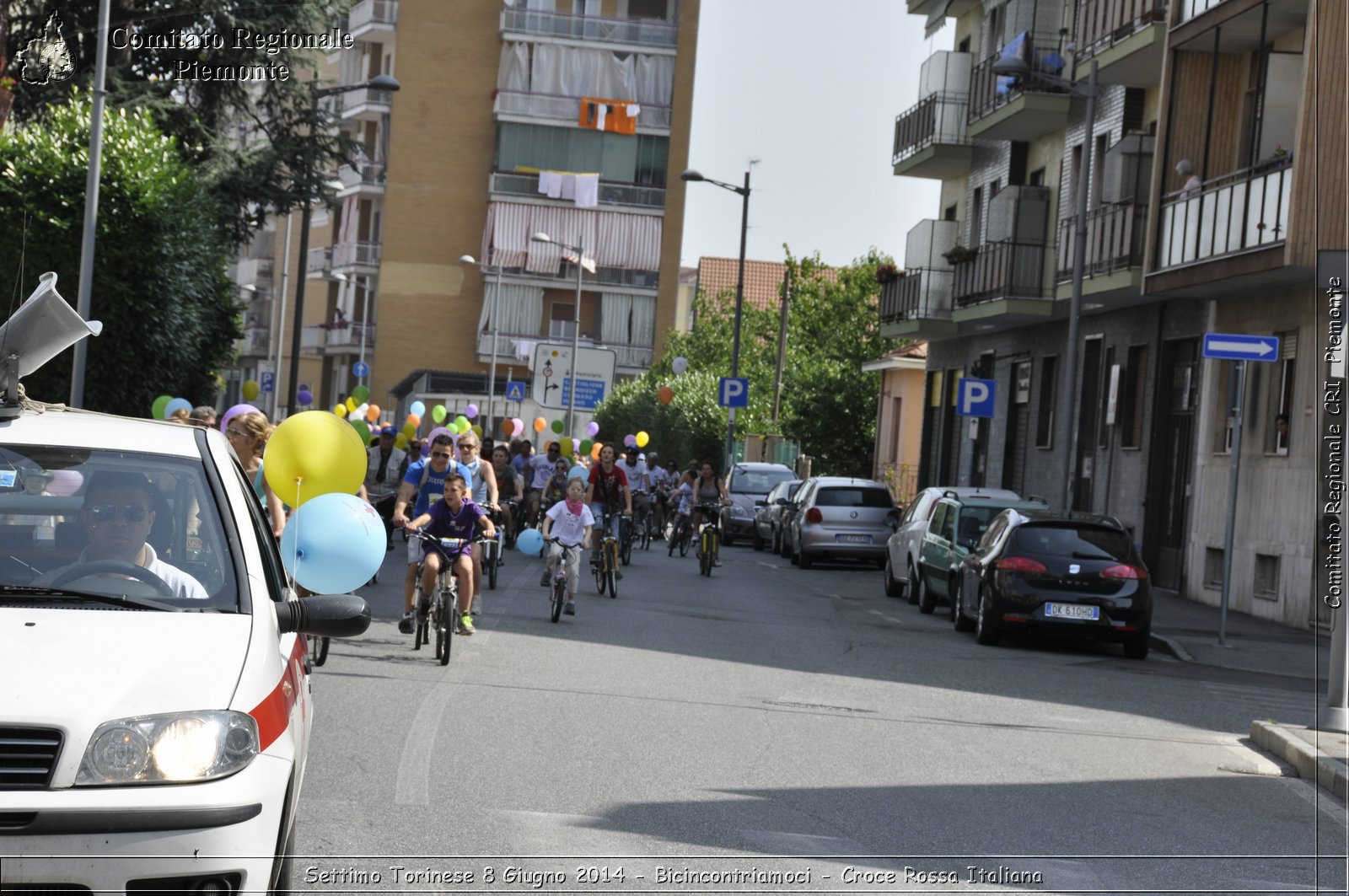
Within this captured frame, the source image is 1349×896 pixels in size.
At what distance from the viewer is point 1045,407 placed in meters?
36.3

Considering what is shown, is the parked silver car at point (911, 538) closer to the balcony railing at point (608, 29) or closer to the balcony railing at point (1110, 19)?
the balcony railing at point (1110, 19)

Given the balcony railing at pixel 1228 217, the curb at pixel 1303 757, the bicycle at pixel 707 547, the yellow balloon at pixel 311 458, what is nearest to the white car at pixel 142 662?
the yellow balloon at pixel 311 458

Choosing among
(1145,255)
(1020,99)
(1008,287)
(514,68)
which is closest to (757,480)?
(1008,287)

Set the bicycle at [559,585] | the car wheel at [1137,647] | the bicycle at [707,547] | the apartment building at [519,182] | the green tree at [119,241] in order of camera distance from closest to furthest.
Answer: the bicycle at [559,585] → the car wheel at [1137,647] → the green tree at [119,241] → the bicycle at [707,547] → the apartment building at [519,182]

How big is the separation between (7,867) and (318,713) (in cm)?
650

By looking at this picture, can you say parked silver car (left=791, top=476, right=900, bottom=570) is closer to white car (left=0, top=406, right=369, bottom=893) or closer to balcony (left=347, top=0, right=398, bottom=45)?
white car (left=0, top=406, right=369, bottom=893)

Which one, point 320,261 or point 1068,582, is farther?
point 320,261

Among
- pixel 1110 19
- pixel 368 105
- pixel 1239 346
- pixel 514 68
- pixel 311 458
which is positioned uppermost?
pixel 514 68

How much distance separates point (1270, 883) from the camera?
7.65 m

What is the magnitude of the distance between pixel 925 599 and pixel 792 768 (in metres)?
14.0

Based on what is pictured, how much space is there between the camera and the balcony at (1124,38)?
2922cm

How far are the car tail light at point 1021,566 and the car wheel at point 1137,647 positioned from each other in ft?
3.69

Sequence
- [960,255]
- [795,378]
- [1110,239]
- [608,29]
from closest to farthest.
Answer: [1110,239] → [960,255] → [795,378] → [608,29]

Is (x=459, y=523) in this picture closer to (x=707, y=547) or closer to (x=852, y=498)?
(x=707, y=547)
